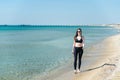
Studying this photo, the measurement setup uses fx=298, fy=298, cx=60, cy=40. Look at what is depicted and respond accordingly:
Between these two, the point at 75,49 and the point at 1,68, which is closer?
the point at 75,49

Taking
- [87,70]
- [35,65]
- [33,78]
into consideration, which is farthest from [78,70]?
[35,65]

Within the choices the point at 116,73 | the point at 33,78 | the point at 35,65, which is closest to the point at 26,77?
the point at 33,78

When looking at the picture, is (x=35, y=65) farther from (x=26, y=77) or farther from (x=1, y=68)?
(x=26, y=77)

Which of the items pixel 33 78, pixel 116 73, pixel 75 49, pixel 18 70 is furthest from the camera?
pixel 18 70

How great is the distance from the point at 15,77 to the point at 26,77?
59 cm

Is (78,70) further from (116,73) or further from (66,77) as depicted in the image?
(116,73)

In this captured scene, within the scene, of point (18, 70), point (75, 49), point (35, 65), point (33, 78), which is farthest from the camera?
point (35, 65)

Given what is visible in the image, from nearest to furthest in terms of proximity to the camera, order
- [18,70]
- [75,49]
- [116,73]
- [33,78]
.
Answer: [116,73], [75,49], [33,78], [18,70]

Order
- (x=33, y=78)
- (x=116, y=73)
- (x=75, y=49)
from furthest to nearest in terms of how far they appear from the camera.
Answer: (x=33, y=78) → (x=75, y=49) → (x=116, y=73)

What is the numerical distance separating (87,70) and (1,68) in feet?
19.2

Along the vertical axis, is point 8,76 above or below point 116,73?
below

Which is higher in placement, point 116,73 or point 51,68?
point 116,73

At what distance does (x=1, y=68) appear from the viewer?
732 inches

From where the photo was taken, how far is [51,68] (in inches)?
709
